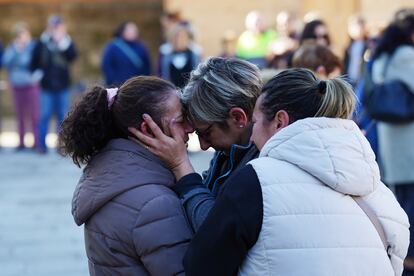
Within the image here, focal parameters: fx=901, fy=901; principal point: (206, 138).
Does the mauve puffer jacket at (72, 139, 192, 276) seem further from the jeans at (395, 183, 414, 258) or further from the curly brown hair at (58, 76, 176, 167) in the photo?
the jeans at (395, 183, 414, 258)

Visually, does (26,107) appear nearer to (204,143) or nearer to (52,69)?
(52,69)

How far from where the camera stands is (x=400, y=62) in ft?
19.9

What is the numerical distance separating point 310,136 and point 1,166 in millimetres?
10772

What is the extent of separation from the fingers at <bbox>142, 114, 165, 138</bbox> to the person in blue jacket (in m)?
10.3

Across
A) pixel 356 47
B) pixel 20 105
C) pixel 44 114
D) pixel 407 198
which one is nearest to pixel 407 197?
pixel 407 198

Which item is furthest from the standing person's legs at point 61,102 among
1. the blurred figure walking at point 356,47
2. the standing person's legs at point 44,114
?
the blurred figure walking at point 356,47

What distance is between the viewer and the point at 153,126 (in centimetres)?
291

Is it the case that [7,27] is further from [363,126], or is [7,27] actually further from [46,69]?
[363,126]

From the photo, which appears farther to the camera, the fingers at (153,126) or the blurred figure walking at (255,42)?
the blurred figure walking at (255,42)

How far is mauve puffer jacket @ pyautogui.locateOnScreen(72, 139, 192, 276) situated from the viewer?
272 cm

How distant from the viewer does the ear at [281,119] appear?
2.71 metres

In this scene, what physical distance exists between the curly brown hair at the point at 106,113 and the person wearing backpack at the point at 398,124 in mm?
3406

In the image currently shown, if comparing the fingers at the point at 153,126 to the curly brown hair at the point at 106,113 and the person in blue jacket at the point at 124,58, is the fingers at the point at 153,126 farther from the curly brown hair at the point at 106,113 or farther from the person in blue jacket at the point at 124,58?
the person in blue jacket at the point at 124,58

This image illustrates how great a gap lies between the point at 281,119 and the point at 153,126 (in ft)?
1.45
